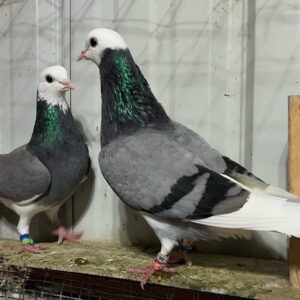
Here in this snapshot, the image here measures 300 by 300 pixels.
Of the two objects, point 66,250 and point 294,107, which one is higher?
point 294,107

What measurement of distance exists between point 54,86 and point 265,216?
0.95 meters

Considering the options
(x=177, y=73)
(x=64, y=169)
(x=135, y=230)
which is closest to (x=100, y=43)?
(x=177, y=73)

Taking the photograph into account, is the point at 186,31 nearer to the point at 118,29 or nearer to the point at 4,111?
the point at 118,29

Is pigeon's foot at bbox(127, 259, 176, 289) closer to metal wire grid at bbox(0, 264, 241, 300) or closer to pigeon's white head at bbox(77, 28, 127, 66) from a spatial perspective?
metal wire grid at bbox(0, 264, 241, 300)

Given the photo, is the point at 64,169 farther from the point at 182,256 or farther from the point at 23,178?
the point at 182,256

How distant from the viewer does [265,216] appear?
134 cm

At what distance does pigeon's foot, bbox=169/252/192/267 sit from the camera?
1.65 m

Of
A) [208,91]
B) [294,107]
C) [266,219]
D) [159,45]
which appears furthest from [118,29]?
[266,219]

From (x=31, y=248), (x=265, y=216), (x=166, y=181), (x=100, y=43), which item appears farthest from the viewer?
(x=31, y=248)

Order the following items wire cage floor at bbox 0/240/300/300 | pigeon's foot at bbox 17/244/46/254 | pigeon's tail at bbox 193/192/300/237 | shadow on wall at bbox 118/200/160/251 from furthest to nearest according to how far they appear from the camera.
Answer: shadow on wall at bbox 118/200/160/251 < pigeon's foot at bbox 17/244/46/254 < wire cage floor at bbox 0/240/300/300 < pigeon's tail at bbox 193/192/300/237

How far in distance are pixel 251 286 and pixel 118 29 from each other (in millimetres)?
1091

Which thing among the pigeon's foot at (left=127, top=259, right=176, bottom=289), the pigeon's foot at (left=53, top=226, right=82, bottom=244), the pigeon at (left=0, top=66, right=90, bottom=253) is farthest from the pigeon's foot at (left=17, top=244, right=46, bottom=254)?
the pigeon's foot at (left=127, top=259, right=176, bottom=289)

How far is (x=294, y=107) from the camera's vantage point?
1374 mm

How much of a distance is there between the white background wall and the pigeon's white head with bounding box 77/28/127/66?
25cm
